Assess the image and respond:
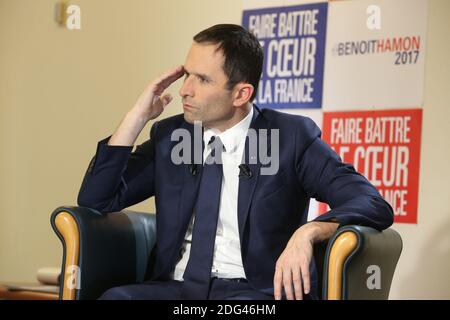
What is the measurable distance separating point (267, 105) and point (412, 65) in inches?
35.3

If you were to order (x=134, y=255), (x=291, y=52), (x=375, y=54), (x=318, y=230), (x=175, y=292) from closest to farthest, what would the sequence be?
(x=318, y=230), (x=175, y=292), (x=134, y=255), (x=375, y=54), (x=291, y=52)

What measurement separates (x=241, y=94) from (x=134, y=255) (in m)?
0.70

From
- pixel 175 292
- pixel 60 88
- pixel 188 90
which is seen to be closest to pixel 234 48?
pixel 188 90

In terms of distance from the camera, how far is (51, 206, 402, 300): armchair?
2137 millimetres

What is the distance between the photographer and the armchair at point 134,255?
2137 mm

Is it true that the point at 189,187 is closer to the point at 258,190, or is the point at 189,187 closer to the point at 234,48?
the point at 258,190

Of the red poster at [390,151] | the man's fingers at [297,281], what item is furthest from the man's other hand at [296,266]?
A: the red poster at [390,151]

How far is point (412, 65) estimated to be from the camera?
3.99 m

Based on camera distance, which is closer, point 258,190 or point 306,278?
point 306,278

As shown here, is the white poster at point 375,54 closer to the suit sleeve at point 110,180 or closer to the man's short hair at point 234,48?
the man's short hair at point 234,48

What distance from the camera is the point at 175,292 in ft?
7.96

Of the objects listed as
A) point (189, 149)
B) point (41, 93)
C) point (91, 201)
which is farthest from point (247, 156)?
point (41, 93)

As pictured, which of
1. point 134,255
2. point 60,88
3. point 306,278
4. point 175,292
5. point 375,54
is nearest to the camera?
point 306,278

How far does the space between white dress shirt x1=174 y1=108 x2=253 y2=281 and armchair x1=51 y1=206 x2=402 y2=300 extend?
21cm
